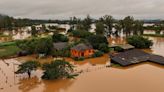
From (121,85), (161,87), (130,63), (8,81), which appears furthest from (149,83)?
(8,81)

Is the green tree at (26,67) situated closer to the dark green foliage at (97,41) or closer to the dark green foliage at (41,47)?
the dark green foliage at (41,47)

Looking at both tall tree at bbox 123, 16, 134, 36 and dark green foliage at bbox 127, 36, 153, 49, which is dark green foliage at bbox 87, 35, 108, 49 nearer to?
dark green foliage at bbox 127, 36, 153, 49

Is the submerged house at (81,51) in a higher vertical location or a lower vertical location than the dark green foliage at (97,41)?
lower

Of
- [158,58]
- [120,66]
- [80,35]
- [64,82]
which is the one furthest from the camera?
[80,35]

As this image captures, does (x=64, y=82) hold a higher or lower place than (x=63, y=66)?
lower

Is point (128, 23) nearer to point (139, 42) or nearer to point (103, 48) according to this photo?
point (139, 42)

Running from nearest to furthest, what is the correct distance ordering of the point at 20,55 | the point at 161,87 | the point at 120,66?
the point at 161,87, the point at 120,66, the point at 20,55

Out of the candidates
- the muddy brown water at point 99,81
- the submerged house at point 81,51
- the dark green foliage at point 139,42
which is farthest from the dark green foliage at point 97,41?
the muddy brown water at point 99,81

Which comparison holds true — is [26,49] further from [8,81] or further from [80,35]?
[80,35]

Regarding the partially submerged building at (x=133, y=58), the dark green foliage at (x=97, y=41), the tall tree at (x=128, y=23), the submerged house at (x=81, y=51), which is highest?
the tall tree at (x=128, y=23)
